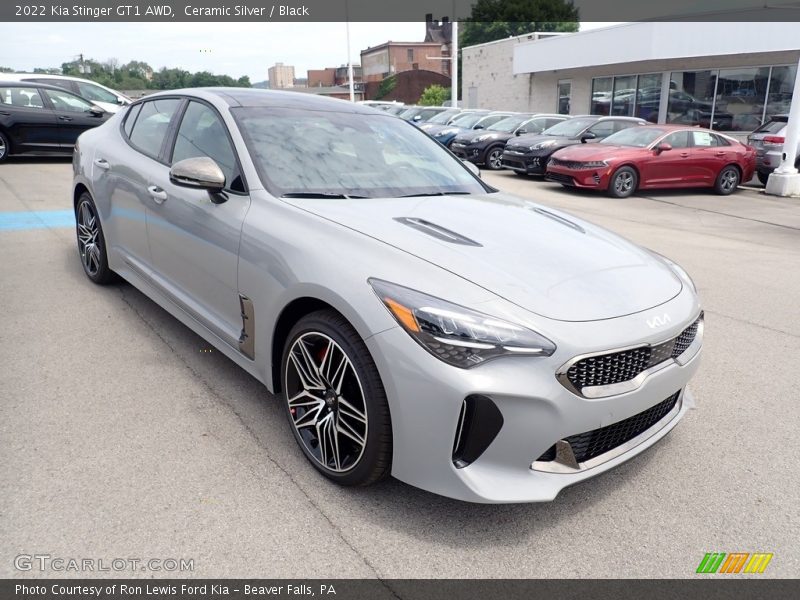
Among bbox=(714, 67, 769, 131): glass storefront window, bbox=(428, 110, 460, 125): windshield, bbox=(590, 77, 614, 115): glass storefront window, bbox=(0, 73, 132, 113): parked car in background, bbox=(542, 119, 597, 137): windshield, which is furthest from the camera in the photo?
bbox=(590, 77, 614, 115): glass storefront window

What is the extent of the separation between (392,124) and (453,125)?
51.8 feet

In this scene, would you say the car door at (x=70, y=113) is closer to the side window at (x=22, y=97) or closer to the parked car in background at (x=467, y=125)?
the side window at (x=22, y=97)

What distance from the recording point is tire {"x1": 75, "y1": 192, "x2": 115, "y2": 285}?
5090 mm

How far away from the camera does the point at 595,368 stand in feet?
7.84

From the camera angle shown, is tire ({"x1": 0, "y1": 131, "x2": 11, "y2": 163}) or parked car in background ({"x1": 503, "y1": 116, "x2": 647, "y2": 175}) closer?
tire ({"x1": 0, "y1": 131, "x2": 11, "y2": 163})

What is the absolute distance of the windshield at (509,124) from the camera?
17594mm

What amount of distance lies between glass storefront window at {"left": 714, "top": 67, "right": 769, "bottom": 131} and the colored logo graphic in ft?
77.8

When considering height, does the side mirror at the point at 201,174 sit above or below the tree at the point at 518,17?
below

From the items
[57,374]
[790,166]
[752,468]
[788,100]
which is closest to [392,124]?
[57,374]

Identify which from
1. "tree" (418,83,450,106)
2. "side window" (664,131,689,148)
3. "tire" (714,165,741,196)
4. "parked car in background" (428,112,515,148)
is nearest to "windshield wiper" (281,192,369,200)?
"side window" (664,131,689,148)

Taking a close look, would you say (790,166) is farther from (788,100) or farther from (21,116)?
(21,116)

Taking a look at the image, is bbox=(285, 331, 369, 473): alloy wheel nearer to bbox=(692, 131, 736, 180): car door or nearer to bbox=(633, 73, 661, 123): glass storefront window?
bbox=(692, 131, 736, 180): car door

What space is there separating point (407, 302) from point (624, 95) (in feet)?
90.6

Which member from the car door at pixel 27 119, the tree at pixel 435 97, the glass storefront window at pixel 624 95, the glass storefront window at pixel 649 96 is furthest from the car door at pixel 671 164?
the tree at pixel 435 97
